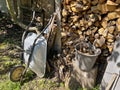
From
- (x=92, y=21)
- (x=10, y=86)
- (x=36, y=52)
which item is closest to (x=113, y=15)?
(x=92, y=21)

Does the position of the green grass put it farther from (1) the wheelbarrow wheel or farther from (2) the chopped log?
(2) the chopped log

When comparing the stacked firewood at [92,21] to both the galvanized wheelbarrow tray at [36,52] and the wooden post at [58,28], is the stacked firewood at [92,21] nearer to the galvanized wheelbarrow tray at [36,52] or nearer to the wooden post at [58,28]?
the wooden post at [58,28]

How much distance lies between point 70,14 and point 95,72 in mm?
Answer: 987

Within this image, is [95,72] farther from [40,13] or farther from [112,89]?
[40,13]

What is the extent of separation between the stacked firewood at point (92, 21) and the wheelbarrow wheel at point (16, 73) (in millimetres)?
889

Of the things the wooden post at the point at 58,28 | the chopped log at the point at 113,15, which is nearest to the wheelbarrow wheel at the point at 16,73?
the wooden post at the point at 58,28

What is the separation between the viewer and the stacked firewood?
350 centimetres

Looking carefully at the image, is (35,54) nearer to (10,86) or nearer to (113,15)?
(10,86)

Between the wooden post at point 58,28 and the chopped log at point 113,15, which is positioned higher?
the chopped log at point 113,15

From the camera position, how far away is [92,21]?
3701mm

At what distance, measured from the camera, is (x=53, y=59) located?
4344mm

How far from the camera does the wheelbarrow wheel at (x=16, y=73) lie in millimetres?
4043

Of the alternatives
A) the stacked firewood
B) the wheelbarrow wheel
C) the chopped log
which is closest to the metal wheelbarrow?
the wheelbarrow wheel

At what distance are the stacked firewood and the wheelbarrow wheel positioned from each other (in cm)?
89
